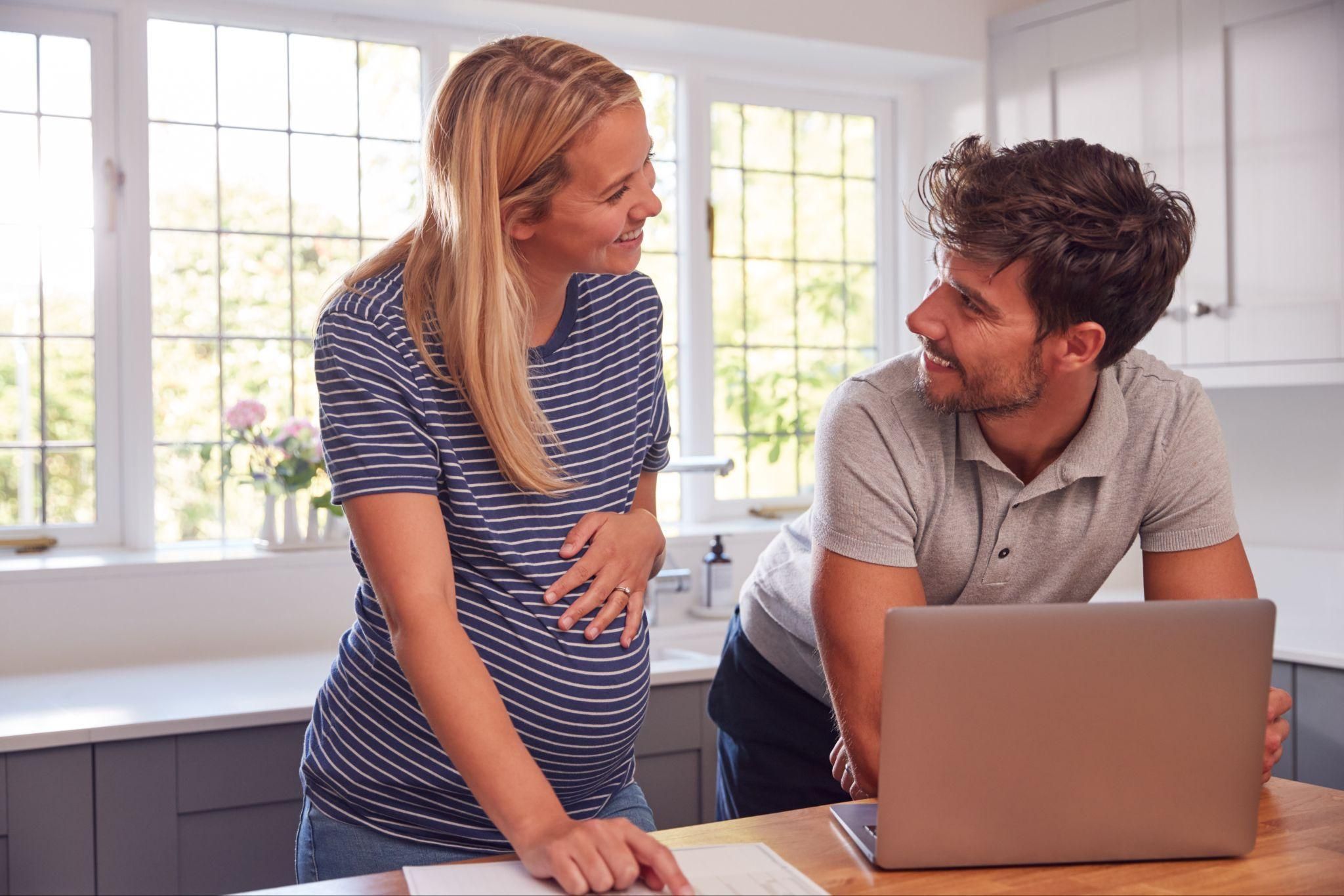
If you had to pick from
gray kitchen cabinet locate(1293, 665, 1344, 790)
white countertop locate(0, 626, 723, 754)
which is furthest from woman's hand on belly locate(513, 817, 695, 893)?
gray kitchen cabinet locate(1293, 665, 1344, 790)

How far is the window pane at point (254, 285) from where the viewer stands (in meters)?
2.92

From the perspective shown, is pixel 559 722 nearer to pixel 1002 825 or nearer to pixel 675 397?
pixel 1002 825

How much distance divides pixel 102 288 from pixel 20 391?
0.92ft

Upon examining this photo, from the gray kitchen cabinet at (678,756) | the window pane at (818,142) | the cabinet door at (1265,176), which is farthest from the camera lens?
the window pane at (818,142)

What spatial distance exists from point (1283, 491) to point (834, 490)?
2196mm

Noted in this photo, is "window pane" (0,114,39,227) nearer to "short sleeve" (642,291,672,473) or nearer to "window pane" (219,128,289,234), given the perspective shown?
"window pane" (219,128,289,234)

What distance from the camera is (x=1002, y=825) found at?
1078 mm

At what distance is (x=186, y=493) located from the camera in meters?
2.88

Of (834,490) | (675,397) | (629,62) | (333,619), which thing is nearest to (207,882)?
(333,619)

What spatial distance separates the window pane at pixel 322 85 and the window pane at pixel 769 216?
1.13 meters

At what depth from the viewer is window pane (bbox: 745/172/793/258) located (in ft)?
11.7

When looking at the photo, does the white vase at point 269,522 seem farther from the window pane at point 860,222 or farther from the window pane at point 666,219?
the window pane at point 860,222

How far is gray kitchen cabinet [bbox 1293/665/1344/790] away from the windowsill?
195 centimetres

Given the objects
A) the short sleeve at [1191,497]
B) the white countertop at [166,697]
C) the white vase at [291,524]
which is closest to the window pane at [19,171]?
the white vase at [291,524]
